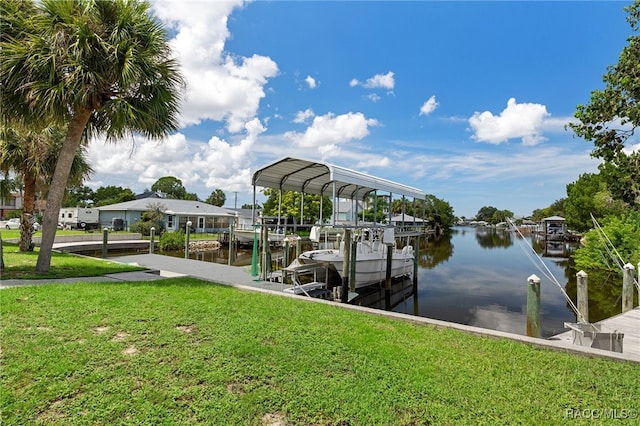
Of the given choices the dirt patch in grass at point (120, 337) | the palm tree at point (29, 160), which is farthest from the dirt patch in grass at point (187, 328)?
the palm tree at point (29, 160)

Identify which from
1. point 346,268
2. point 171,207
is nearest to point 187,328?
point 346,268

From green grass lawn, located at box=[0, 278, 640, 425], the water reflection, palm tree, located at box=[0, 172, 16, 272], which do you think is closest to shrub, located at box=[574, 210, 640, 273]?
the water reflection

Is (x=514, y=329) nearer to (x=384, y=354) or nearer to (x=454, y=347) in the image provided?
(x=454, y=347)

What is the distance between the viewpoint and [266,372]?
3.45 meters

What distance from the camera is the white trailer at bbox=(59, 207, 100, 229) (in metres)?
32.0

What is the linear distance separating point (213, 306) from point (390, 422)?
352 centimetres

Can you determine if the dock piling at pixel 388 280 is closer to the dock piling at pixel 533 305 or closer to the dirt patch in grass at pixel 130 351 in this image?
the dock piling at pixel 533 305

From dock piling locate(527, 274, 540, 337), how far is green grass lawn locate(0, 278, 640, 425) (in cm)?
230

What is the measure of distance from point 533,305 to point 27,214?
56.3 ft

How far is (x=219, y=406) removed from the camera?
9.48 feet

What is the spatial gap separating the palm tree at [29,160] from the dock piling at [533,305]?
50.9 feet

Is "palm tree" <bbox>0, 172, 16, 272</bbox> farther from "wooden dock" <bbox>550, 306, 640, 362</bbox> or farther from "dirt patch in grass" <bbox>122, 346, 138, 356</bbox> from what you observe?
"wooden dock" <bbox>550, 306, 640, 362</bbox>

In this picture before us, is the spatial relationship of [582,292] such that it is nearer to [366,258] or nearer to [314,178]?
[366,258]

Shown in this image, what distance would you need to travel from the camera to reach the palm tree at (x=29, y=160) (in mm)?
12531
